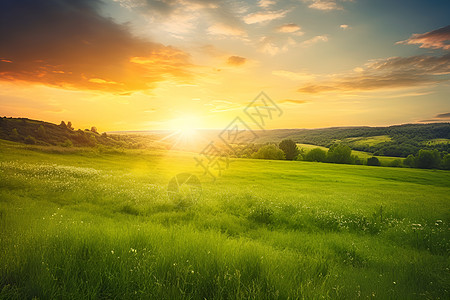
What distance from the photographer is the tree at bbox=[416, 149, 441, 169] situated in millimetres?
88688

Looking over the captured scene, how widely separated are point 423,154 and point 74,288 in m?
120

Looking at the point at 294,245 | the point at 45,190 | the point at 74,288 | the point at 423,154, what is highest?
the point at 74,288

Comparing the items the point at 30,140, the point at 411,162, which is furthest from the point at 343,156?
the point at 30,140

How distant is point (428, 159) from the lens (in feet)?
293

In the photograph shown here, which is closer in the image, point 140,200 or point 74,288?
point 74,288

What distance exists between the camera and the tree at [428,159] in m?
88.7

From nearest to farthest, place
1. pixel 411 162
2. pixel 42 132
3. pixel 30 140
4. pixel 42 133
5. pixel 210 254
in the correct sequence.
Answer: pixel 210 254
pixel 30 140
pixel 42 133
pixel 42 132
pixel 411 162

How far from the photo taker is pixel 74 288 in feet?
11.7

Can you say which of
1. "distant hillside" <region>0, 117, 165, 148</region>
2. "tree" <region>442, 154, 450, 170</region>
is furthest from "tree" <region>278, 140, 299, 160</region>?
"distant hillside" <region>0, 117, 165, 148</region>

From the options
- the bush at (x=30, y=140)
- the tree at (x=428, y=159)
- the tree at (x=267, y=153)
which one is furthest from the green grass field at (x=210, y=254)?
the tree at (x=428, y=159)

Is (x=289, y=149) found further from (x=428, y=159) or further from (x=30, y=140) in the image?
(x=30, y=140)

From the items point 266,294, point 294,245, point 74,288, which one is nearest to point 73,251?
point 74,288

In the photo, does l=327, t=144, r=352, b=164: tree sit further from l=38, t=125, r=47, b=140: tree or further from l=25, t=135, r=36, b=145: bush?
l=25, t=135, r=36, b=145: bush

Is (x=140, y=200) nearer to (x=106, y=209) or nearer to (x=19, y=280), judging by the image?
(x=106, y=209)
